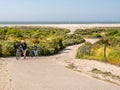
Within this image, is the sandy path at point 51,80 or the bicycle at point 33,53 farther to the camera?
the bicycle at point 33,53

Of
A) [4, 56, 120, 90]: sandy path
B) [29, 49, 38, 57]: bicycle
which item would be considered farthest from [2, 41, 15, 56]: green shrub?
[4, 56, 120, 90]: sandy path

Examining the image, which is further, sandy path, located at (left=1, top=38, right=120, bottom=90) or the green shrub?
the green shrub

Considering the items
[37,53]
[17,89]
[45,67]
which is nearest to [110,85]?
[17,89]

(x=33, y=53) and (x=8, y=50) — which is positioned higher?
(x=8, y=50)

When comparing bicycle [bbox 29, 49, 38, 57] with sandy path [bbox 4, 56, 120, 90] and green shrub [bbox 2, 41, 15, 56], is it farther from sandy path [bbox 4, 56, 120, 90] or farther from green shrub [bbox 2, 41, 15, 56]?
sandy path [bbox 4, 56, 120, 90]

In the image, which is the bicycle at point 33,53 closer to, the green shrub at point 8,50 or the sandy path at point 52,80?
the green shrub at point 8,50

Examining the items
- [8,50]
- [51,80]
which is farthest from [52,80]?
[8,50]

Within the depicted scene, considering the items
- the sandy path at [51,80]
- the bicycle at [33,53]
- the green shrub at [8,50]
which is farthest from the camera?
the green shrub at [8,50]

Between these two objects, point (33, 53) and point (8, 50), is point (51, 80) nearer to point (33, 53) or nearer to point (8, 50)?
point (33, 53)

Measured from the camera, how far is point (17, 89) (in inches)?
548

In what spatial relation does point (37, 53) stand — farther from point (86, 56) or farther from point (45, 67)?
point (45, 67)

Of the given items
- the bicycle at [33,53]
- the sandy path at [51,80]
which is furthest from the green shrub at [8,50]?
the sandy path at [51,80]

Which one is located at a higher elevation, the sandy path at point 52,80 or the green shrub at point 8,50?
the sandy path at point 52,80

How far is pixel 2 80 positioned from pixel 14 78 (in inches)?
26.8
